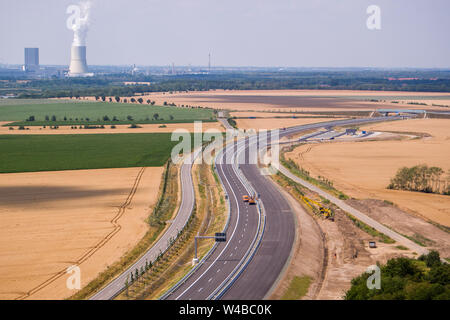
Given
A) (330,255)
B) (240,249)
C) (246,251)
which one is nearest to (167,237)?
(240,249)

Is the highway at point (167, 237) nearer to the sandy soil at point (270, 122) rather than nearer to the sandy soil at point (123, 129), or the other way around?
the sandy soil at point (123, 129)

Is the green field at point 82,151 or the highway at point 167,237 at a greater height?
the green field at point 82,151

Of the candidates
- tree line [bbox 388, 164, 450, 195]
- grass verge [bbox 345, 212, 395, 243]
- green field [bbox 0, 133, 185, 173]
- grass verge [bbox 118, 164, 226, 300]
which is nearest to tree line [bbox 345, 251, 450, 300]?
grass verge [bbox 345, 212, 395, 243]

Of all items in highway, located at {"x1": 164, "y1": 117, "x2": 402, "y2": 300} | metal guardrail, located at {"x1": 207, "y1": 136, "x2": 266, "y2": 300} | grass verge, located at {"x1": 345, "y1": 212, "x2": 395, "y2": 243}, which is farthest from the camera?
grass verge, located at {"x1": 345, "y1": 212, "x2": 395, "y2": 243}

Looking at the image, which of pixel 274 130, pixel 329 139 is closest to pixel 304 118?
pixel 274 130

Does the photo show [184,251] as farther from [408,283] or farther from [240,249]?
[408,283]
